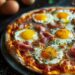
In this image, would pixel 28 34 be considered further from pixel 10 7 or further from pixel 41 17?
pixel 10 7

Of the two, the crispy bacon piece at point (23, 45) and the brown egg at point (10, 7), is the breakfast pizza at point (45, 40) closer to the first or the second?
the crispy bacon piece at point (23, 45)

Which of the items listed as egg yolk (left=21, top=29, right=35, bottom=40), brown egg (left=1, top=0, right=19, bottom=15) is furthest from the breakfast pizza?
brown egg (left=1, top=0, right=19, bottom=15)

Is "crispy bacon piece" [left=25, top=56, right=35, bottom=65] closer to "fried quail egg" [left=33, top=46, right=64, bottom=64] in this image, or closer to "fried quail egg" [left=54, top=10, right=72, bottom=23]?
"fried quail egg" [left=33, top=46, right=64, bottom=64]

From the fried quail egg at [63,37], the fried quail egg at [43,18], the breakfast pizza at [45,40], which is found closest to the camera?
the breakfast pizza at [45,40]

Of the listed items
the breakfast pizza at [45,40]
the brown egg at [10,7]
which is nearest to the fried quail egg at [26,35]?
the breakfast pizza at [45,40]

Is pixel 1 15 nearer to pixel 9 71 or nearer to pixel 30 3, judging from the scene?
pixel 30 3

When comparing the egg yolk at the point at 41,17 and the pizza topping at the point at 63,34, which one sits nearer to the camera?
the pizza topping at the point at 63,34

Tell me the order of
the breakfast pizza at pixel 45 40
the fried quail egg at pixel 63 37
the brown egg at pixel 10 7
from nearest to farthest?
the breakfast pizza at pixel 45 40 < the fried quail egg at pixel 63 37 < the brown egg at pixel 10 7
